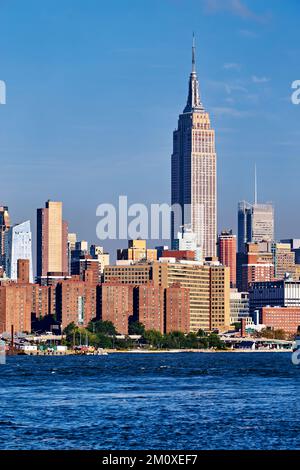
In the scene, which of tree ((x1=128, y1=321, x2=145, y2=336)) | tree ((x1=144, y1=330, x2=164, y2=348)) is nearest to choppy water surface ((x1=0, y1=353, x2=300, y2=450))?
tree ((x1=144, y1=330, x2=164, y2=348))

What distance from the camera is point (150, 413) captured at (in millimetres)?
51219

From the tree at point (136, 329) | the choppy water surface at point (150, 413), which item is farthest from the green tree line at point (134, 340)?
the choppy water surface at point (150, 413)

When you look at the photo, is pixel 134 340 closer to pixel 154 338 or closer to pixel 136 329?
pixel 154 338

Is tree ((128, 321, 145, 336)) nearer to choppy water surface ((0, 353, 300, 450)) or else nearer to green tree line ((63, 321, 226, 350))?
green tree line ((63, 321, 226, 350))

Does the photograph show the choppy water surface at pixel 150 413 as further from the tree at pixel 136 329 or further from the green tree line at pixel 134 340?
the tree at pixel 136 329

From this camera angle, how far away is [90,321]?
191625 millimetres

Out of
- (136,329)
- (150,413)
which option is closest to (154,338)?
(136,329)

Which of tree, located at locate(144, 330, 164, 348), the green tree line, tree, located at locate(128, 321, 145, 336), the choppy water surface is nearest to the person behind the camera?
the choppy water surface

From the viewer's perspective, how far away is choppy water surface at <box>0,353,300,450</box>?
136 feet

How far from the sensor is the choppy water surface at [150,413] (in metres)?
41.6

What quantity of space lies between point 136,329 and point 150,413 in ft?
451

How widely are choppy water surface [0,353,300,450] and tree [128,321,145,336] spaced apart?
348 feet

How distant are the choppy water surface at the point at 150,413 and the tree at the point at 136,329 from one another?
106 meters
